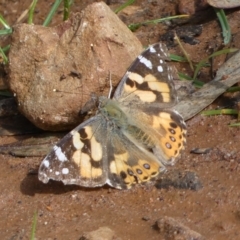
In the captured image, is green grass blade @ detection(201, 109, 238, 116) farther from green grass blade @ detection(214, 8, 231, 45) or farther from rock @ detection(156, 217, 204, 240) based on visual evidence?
rock @ detection(156, 217, 204, 240)

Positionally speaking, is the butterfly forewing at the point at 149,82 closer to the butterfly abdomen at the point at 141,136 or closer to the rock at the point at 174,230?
the butterfly abdomen at the point at 141,136

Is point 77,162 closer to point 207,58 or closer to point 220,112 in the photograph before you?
point 220,112

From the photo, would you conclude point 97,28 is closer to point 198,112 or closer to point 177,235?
point 198,112

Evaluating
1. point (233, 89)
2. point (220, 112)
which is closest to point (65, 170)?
point (220, 112)

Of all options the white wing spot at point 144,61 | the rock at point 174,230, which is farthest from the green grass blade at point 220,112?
the rock at point 174,230

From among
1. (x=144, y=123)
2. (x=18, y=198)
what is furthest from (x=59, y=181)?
(x=144, y=123)

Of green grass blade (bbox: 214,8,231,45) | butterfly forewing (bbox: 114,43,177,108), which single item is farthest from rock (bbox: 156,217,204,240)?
green grass blade (bbox: 214,8,231,45)
